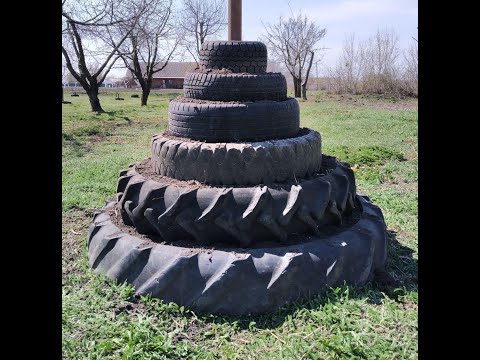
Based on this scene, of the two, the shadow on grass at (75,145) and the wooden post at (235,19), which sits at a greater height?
the wooden post at (235,19)

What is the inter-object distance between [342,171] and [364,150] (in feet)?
15.6

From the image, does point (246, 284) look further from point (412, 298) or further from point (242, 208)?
point (412, 298)

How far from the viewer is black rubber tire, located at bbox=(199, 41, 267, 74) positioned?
13.2 feet

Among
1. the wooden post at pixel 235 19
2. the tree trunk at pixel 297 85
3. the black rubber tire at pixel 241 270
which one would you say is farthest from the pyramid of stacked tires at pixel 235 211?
the tree trunk at pixel 297 85

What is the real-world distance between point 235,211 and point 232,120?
81 cm

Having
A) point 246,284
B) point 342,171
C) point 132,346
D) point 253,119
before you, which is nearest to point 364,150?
point 342,171

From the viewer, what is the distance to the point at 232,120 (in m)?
3.79

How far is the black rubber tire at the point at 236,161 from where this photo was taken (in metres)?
3.63

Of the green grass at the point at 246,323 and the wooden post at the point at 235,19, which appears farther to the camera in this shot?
the wooden post at the point at 235,19

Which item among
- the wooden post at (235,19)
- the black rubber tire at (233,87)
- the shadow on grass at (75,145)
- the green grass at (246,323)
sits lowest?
the green grass at (246,323)

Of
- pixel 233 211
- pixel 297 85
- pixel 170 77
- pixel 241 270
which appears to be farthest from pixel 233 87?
pixel 170 77

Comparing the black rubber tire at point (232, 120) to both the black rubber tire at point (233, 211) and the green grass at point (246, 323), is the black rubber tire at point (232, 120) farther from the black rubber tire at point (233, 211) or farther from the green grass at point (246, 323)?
the green grass at point (246, 323)

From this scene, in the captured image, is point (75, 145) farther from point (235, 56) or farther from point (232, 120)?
point (232, 120)

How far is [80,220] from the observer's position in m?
5.06
